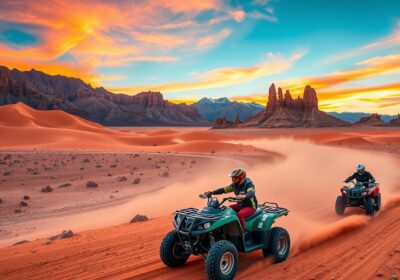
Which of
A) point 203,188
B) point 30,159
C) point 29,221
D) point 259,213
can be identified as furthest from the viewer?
point 30,159

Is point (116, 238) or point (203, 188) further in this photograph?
point (203, 188)

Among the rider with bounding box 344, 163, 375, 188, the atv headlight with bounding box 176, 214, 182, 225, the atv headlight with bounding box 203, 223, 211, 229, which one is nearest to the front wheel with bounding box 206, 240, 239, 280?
the atv headlight with bounding box 203, 223, 211, 229

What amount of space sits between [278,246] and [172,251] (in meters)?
2.52

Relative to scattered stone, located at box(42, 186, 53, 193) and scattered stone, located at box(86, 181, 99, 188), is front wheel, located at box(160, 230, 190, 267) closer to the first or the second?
scattered stone, located at box(42, 186, 53, 193)

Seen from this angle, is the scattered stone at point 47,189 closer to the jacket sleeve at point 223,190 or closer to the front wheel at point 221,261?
the jacket sleeve at point 223,190

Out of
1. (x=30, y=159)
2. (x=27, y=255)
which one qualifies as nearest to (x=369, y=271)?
(x=27, y=255)

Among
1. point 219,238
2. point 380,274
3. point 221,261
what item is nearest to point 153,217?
point 219,238

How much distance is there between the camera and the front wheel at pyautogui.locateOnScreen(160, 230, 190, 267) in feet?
27.1

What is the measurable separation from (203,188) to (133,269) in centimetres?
1495

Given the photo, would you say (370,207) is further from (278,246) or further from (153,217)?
(153,217)

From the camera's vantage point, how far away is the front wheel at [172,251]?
27.1 feet

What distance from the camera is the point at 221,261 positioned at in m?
7.44

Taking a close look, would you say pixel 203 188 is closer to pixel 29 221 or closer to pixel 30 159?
pixel 29 221

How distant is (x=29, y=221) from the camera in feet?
51.8
